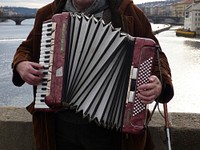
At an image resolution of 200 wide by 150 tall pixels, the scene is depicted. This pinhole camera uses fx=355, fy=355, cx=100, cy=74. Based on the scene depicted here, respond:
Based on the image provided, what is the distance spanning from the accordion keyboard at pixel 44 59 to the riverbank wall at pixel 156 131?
0.61 m

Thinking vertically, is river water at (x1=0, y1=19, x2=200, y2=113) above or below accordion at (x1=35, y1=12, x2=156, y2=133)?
below

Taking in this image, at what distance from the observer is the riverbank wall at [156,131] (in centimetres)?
189

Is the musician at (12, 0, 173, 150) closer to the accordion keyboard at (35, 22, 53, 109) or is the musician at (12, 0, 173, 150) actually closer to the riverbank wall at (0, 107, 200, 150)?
the accordion keyboard at (35, 22, 53, 109)

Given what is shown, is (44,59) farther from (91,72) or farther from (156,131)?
(156,131)

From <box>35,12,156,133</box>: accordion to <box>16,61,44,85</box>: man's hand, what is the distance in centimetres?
2

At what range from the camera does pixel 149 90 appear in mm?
1261

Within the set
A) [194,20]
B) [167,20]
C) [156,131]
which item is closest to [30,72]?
[156,131]

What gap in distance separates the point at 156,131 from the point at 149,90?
683 millimetres

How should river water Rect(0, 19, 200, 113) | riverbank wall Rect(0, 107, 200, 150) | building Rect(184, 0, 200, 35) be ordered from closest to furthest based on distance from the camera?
riverbank wall Rect(0, 107, 200, 150), river water Rect(0, 19, 200, 113), building Rect(184, 0, 200, 35)

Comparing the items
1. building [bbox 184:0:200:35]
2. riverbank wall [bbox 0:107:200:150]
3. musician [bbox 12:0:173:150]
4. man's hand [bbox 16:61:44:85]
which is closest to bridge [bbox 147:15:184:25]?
building [bbox 184:0:200:35]

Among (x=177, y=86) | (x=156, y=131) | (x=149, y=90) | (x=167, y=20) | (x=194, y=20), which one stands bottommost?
(x=177, y=86)

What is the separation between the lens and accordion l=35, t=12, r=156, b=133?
1.29 metres

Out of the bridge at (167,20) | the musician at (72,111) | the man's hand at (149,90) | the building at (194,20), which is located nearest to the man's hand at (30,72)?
the musician at (72,111)

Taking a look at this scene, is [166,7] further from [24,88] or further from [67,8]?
[67,8]
